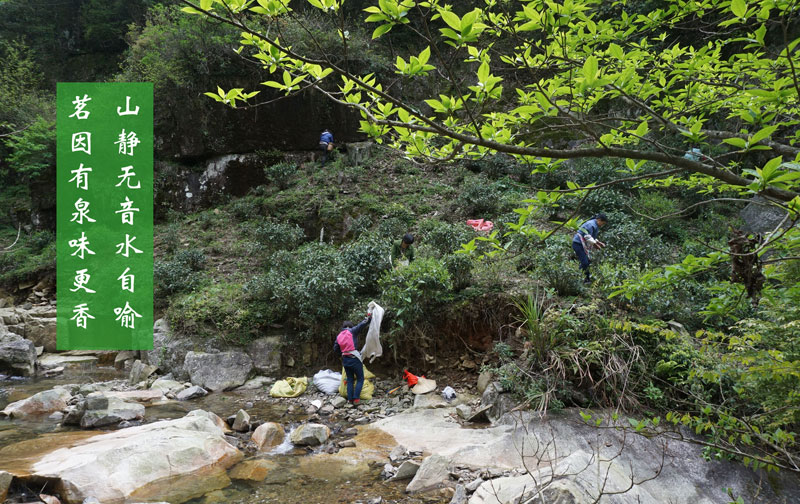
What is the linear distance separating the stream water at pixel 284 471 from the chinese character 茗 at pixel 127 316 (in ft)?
10.8

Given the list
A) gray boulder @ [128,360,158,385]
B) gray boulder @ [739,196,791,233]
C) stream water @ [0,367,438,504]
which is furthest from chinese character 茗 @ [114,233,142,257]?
gray boulder @ [739,196,791,233]

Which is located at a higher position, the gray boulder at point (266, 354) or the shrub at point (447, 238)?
the shrub at point (447, 238)

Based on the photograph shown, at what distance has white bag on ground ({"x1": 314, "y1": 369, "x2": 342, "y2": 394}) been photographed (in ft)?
23.1

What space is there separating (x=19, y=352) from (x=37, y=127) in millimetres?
10056

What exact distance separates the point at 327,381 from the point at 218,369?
230 centimetres

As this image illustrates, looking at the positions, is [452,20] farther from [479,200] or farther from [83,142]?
[83,142]

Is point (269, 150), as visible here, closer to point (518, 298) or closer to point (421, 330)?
point (421, 330)

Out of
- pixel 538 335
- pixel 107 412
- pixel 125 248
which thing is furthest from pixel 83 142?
pixel 538 335

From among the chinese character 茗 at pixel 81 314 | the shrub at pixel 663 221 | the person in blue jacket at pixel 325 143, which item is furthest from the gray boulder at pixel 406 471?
the person in blue jacket at pixel 325 143

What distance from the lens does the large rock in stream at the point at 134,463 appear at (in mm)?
3838

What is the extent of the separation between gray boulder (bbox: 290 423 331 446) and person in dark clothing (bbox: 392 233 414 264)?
3303mm

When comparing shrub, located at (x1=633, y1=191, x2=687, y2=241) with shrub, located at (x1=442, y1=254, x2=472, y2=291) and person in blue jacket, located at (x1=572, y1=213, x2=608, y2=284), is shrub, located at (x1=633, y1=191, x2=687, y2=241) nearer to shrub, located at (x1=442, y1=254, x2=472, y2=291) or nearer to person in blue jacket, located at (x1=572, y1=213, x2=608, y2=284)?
person in blue jacket, located at (x1=572, y1=213, x2=608, y2=284)

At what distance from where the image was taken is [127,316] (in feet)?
30.4

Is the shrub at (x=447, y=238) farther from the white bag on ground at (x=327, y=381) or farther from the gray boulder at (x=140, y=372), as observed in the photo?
the gray boulder at (x=140, y=372)
